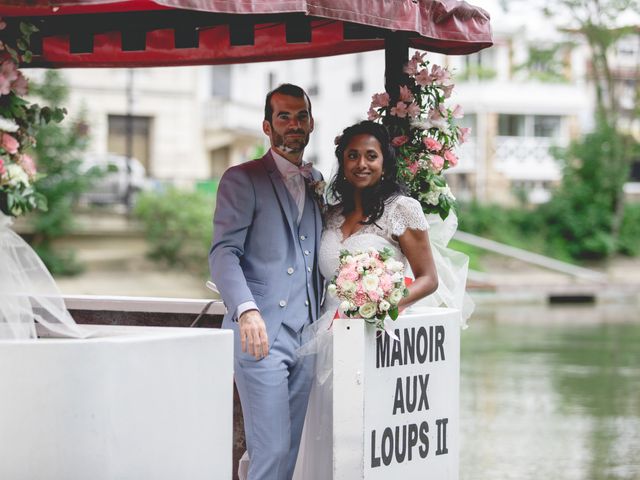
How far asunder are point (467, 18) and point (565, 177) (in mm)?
33058

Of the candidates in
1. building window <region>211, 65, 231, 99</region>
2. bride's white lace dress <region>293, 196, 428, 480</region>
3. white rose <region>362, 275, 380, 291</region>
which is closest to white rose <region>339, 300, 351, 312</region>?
white rose <region>362, 275, 380, 291</region>

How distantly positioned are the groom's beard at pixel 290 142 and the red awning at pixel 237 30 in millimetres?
545

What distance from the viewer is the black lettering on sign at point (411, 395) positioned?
5363 mm

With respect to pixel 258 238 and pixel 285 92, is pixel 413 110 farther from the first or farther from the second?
pixel 258 238

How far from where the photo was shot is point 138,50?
23.0ft

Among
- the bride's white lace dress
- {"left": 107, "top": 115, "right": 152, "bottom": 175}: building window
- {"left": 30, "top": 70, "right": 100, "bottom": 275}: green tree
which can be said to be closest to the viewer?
the bride's white lace dress

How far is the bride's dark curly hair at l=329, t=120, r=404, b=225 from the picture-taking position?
5621mm

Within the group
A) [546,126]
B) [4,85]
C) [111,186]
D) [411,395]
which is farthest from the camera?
[546,126]

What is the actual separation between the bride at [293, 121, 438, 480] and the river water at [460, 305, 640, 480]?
3246mm

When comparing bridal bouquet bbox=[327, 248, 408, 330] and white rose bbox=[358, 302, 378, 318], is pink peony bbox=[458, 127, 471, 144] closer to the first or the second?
bridal bouquet bbox=[327, 248, 408, 330]

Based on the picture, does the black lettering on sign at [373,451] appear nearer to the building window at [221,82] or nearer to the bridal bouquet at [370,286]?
the bridal bouquet at [370,286]

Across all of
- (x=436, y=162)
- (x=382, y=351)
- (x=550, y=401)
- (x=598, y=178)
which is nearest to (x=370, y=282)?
(x=382, y=351)

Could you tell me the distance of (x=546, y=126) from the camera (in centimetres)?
5556

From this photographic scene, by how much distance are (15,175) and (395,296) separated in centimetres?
166
